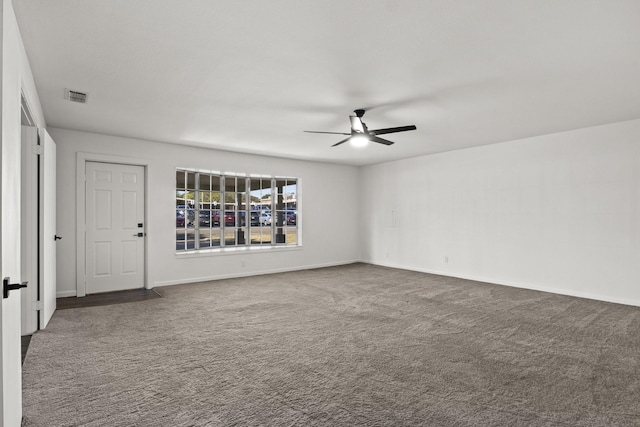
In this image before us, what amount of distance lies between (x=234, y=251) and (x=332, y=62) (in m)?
4.90

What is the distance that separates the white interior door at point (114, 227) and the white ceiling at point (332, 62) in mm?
977

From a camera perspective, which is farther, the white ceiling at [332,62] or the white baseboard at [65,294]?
the white baseboard at [65,294]

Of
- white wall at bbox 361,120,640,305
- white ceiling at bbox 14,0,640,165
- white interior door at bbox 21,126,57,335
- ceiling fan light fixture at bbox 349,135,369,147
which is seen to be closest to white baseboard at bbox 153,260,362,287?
white wall at bbox 361,120,640,305

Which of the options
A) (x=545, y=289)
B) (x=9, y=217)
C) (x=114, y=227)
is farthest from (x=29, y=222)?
(x=545, y=289)

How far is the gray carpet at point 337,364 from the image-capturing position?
2.30m

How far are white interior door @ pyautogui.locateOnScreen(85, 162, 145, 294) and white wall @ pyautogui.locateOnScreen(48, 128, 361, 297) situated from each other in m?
0.19

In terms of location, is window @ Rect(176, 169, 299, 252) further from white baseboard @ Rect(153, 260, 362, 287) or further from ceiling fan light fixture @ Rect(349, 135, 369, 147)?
ceiling fan light fixture @ Rect(349, 135, 369, 147)

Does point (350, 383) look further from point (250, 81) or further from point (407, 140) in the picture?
point (407, 140)

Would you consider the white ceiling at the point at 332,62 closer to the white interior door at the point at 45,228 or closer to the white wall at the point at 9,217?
the white interior door at the point at 45,228

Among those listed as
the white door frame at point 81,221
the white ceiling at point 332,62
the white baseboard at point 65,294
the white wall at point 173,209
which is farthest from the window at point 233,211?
the white ceiling at point 332,62

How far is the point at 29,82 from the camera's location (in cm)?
321

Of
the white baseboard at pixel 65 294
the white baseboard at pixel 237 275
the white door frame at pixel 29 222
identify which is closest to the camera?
the white door frame at pixel 29 222

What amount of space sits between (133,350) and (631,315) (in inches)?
227

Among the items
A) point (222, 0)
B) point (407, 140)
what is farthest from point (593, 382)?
point (407, 140)
